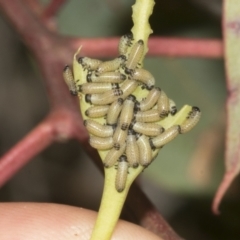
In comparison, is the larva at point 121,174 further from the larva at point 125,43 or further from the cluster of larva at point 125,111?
the larva at point 125,43

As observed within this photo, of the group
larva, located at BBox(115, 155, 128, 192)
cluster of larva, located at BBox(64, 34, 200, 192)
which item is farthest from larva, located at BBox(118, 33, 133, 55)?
larva, located at BBox(115, 155, 128, 192)

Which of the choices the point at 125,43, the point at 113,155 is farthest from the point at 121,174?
the point at 125,43

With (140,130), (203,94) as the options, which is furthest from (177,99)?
(140,130)

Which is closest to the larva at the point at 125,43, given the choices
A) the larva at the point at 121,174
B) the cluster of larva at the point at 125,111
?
the cluster of larva at the point at 125,111

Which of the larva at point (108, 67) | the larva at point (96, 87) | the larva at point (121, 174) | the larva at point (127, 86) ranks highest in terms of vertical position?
the larva at point (108, 67)

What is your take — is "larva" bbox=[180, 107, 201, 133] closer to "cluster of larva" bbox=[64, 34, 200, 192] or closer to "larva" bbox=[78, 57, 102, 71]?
"cluster of larva" bbox=[64, 34, 200, 192]

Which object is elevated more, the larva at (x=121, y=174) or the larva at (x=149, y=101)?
the larva at (x=149, y=101)

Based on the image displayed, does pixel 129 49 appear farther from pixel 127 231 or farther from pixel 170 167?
pixel 170 167
